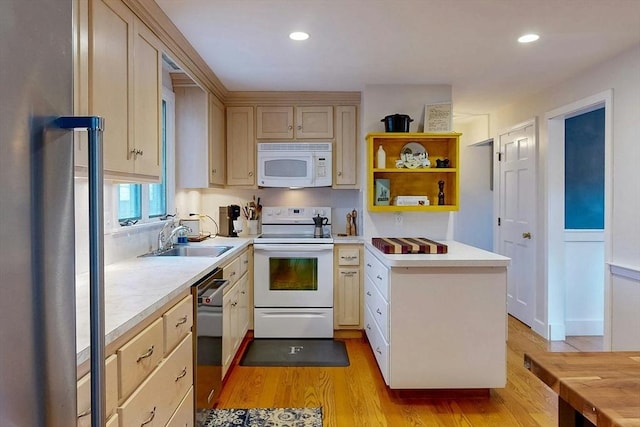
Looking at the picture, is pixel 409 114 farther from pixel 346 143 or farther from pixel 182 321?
pixel 182 321

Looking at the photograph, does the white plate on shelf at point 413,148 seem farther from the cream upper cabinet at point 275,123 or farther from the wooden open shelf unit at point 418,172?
the cream upper cabinet at point 275,123

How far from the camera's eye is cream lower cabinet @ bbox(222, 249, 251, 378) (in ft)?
8.96

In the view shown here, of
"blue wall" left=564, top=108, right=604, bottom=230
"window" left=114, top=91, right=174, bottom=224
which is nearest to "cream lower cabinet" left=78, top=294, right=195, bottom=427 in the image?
"window" left=114, top=91, right=174, bottom=224

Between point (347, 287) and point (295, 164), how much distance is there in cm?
127

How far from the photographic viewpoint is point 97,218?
0.69 meters

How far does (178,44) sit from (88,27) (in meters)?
1.07

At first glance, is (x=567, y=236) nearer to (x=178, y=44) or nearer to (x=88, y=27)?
(x=178, y=44)

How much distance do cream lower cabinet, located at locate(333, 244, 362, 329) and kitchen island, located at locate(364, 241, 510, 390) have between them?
3.94ft

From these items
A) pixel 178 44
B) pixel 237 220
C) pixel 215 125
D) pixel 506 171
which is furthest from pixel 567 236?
pixel 178 44

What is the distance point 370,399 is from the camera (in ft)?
8.73

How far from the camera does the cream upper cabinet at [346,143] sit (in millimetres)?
4020

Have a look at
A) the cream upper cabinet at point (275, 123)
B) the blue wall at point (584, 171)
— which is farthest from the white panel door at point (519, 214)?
the cream upper cabinet at point (275, 123)

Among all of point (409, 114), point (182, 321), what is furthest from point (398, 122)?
point (182, 321)

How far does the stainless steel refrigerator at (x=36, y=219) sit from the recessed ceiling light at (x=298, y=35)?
209cm
